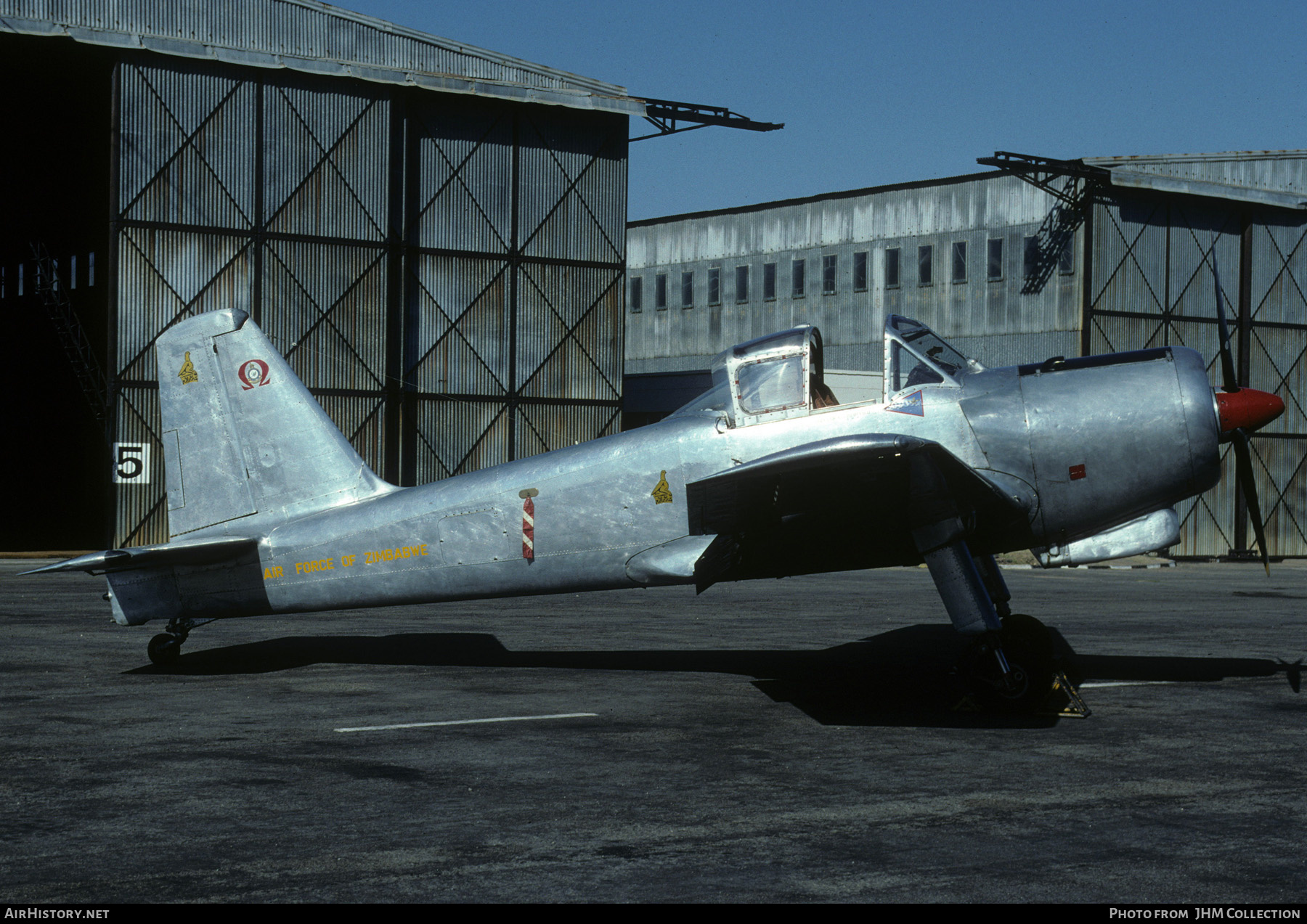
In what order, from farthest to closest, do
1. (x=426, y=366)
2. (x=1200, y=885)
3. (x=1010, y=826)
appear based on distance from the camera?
1. (x=426, y=366)
2. (x=1010, y=826)
3. (x=1200, y=885)

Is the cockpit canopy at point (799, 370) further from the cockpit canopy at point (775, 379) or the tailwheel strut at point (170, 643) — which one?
the tailwheel strut at point (170, 643)

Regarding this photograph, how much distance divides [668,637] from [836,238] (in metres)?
36.6

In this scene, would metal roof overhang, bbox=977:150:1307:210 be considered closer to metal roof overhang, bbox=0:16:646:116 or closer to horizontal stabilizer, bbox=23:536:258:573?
metal roof overhang, bbox=0:16:646:116

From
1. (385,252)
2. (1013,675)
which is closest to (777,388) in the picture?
(1013,675)

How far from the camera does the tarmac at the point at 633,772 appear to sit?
207 inches

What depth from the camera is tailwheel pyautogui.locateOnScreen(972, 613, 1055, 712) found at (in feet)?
30.1

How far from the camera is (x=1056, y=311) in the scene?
137 ft

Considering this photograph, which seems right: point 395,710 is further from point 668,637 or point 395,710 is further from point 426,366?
point 426,366

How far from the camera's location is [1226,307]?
4297 centimetres

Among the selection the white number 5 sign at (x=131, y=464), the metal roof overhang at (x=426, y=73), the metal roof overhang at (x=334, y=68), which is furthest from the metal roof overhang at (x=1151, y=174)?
the white number 5 sign at (x=131, y=464)

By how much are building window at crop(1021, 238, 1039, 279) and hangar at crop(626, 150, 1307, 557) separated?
0.05 metres

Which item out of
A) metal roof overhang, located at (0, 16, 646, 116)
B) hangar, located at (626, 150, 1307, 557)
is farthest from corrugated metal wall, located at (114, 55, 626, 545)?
hangar, located at (626, 150, 1307, 557)

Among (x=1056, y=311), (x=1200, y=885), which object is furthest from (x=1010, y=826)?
(x=1056, y=311)

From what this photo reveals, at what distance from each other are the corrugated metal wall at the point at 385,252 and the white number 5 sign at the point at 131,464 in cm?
18
